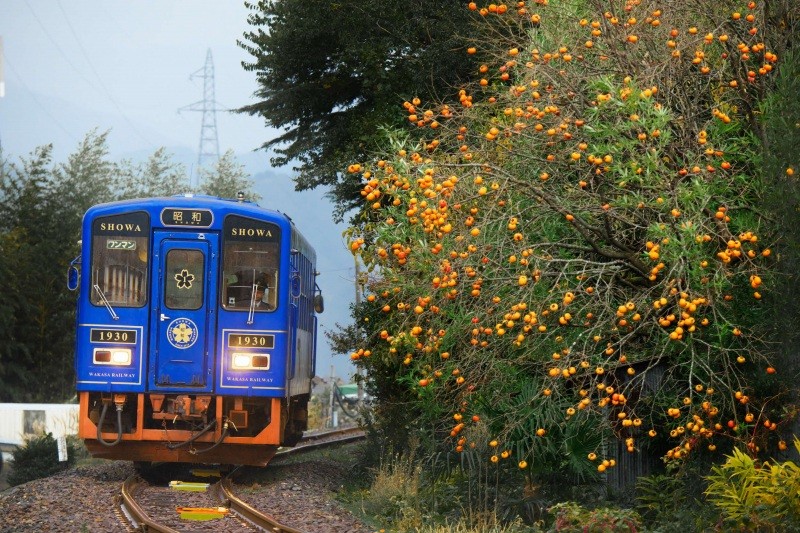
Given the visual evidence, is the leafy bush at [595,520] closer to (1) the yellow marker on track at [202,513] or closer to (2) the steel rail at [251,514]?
(2) the steel rail at [251,514]

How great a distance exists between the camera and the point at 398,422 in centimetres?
1761

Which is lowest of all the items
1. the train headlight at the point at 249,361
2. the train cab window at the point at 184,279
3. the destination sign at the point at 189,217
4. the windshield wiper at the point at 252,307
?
the train headlight at the point at 249,361

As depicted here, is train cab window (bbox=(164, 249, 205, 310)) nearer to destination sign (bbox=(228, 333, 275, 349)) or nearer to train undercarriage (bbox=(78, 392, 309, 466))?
destination sign (bbox=(228, 333, 275, 349))

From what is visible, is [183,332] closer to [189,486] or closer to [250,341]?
[250,341]

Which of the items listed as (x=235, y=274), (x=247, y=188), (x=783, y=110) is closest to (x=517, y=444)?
(x=783, y=110)

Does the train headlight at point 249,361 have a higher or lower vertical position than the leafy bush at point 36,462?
higher

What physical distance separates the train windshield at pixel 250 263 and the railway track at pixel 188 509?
8.08ft

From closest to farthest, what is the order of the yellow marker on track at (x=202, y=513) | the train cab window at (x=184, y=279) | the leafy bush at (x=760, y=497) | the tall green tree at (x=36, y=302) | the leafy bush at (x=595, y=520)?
the leafy bush at (x=760, y=497), the leafy bush at (x=595, y=520), the yellow marker on track at (x=202, y=513), the train cab window at (x=184, y=279), the tall green tree at (x=36, y=302)

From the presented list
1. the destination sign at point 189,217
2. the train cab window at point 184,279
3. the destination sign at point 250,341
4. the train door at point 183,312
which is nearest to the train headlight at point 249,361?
the destination sign at point 250,341

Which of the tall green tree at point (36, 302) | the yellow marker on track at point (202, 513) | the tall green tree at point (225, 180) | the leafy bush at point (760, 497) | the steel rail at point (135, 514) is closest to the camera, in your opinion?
the leafy bush at point (760, 497)

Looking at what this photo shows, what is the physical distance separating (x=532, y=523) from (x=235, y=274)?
19.6 feet

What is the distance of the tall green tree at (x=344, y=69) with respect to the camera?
20.1 meters

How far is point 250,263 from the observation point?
15.5 meters

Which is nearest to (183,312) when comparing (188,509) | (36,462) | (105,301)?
(105,301)
